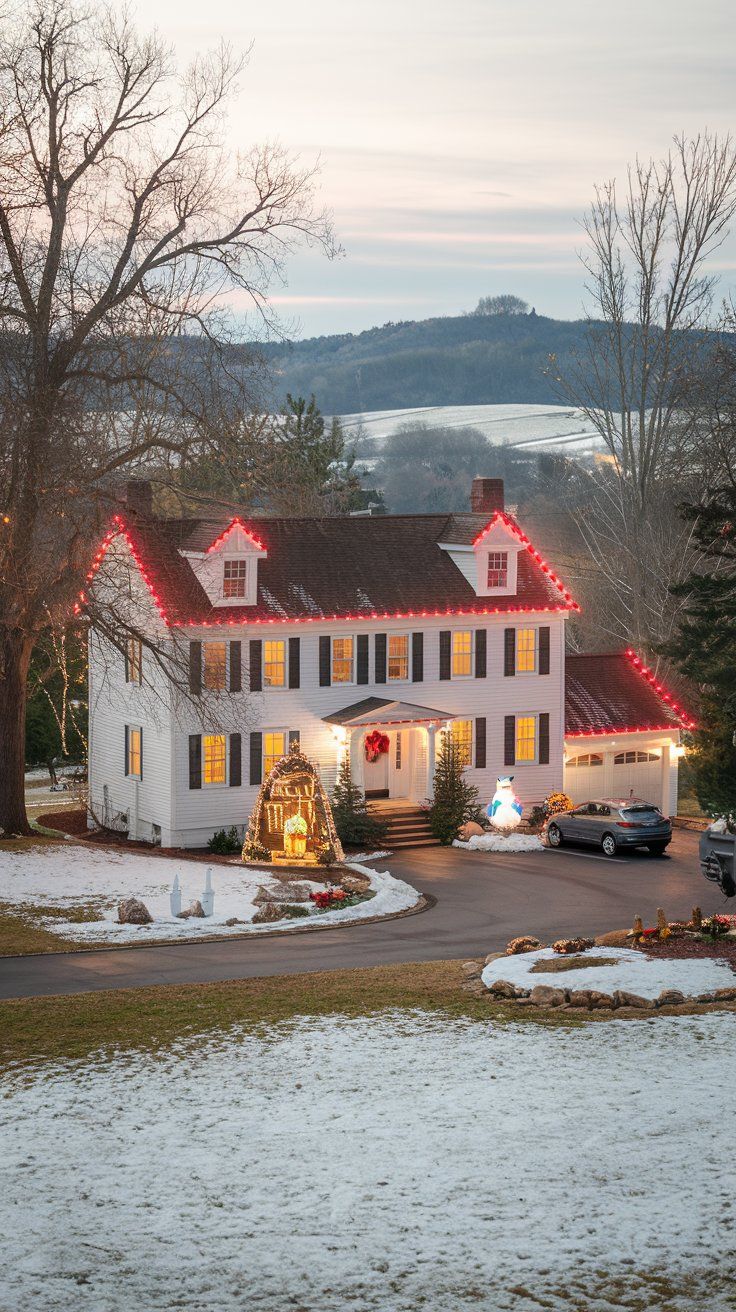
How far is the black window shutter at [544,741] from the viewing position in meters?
46.4

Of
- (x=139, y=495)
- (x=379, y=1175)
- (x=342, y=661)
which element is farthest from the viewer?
(x=342, y=661)

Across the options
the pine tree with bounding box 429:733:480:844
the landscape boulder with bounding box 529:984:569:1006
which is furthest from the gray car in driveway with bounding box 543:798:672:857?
the landscape boulder with bounding box 529:984:569:1006

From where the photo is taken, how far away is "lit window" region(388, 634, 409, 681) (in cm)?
4466

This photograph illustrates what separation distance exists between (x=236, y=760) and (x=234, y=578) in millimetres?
5000

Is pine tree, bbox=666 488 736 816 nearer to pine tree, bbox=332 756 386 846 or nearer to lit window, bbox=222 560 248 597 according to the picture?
pine tree, bbox=332 756 386 846

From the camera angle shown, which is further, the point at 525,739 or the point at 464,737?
the point at 525,739

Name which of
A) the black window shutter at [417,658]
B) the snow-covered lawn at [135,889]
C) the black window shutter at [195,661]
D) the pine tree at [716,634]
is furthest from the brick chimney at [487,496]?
the snow-covered lawn at [135,889]

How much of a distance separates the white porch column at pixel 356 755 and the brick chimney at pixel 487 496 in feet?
29.9

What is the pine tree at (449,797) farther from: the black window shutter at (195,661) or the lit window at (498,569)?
the black window shutter at (195,661)

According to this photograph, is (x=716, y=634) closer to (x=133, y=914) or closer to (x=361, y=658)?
(x=361, y=658)

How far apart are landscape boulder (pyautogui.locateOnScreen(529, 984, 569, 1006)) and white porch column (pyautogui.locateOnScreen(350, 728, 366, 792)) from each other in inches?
840

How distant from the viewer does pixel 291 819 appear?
3859cm

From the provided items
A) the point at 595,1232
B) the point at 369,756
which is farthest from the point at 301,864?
the point at 595,1232

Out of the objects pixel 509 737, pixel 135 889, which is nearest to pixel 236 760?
pixel 509 737
